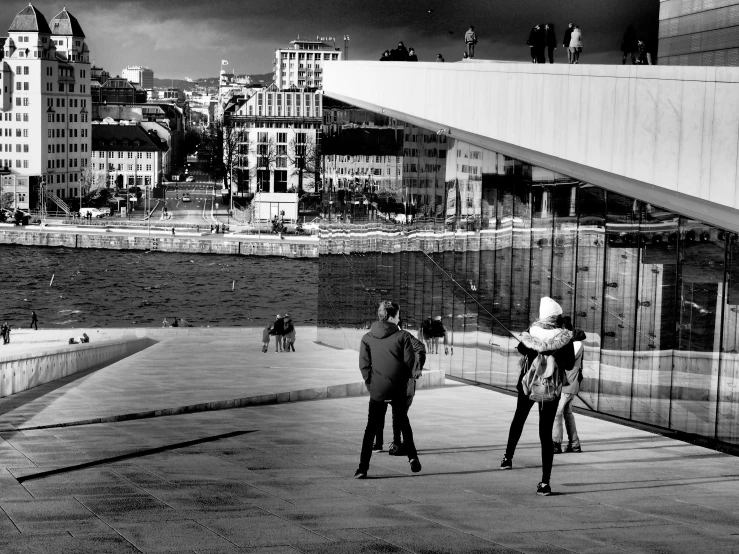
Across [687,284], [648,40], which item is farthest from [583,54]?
[687,284]

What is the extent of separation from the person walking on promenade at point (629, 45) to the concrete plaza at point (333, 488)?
299cm

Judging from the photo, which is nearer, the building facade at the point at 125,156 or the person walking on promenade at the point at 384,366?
the person walking on promenade at the point at 384,366

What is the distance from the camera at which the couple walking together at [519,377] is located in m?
4.17

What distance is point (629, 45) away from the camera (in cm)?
883

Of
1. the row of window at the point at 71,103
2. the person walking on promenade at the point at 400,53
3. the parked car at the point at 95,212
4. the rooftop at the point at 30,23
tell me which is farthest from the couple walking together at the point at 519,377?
the rooftop at the point at 30,23

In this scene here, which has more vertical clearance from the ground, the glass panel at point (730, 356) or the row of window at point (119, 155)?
the row of window at point (119, 155)

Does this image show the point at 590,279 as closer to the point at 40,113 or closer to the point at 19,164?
the point at 19,164

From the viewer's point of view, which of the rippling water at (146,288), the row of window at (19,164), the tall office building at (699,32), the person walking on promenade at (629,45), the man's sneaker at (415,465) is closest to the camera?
the man's sneaker at (415,465)

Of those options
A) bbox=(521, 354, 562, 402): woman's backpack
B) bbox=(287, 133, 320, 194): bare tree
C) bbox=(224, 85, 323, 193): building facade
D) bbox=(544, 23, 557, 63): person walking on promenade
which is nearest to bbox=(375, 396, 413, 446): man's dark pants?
bbox=(521, 354, 562, 402): woman's backpack

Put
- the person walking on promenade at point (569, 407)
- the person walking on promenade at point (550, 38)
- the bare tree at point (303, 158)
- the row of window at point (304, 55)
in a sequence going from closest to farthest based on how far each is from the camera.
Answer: the person walking on promenade at point (569, 407) < the person walking on promenade at point (550, 38) < the bare tree at point (303, 158) < the row of window at point (304, 55)

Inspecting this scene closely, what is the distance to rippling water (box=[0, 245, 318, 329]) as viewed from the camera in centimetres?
3944

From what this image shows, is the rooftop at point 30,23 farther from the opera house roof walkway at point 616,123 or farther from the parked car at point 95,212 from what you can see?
the opera house roof walkway at point 616,123

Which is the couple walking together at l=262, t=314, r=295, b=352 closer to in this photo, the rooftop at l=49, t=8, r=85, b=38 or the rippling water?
the rippling water

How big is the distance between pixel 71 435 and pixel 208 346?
1085cm
